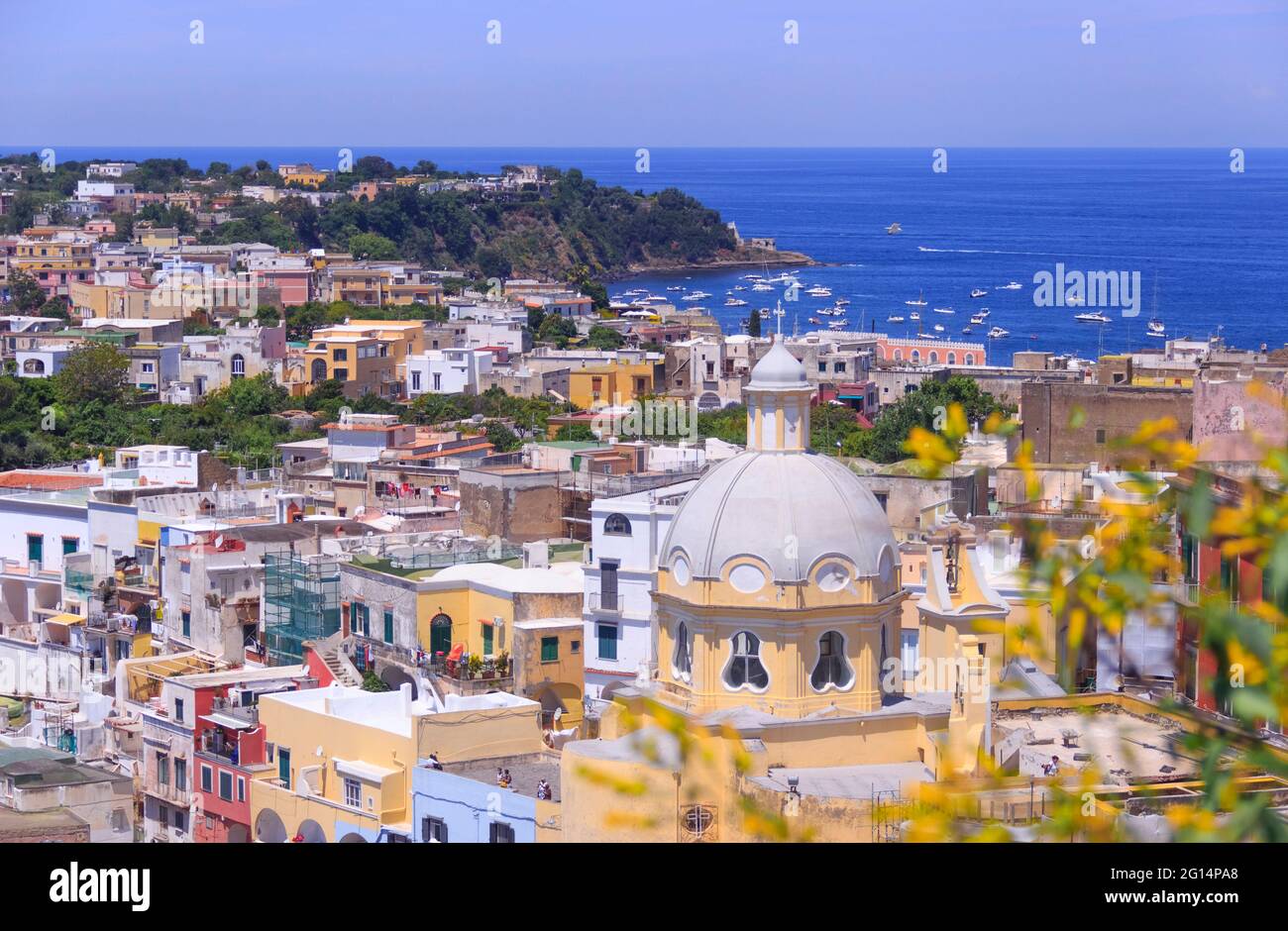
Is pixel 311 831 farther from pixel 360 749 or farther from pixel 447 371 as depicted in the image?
pixel 447 371

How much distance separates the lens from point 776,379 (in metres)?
14.3

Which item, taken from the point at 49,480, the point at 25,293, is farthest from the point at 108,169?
the point at 49,480

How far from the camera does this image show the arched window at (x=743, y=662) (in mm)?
13633

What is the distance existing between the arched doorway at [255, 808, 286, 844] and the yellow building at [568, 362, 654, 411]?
86.7 ft

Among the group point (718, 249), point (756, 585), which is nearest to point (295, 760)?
point (756, 585)

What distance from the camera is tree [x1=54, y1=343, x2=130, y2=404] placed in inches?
1705

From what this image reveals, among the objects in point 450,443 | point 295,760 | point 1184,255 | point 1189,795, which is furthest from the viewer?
point 1184,255

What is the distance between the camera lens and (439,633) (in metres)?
20.1

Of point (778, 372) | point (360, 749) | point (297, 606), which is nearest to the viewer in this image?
point (778, 372)

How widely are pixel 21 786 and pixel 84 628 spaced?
892 cm

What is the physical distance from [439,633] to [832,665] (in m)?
7.01

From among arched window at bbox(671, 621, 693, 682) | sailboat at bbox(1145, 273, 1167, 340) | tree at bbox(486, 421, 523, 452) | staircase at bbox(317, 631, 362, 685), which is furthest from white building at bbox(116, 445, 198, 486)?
sailboat at bbox(1145, 273, 1167, 340)
